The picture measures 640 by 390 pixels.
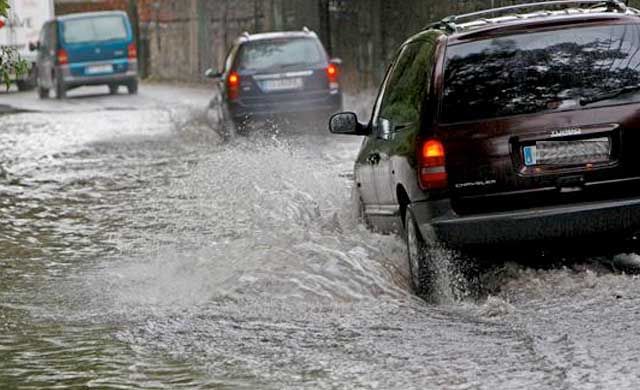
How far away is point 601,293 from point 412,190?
1.19 meters

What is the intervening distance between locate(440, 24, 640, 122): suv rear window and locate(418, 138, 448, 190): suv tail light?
0.16 meters

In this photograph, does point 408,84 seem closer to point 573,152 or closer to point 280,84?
point 573,152

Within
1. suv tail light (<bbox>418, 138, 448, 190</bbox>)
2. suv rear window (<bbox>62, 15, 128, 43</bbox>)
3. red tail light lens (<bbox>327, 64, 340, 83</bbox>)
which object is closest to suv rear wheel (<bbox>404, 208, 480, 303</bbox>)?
suv tail light (<bbox>418, 138, 448, 190</bbox>)

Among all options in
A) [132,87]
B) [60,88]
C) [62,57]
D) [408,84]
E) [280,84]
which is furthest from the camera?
[132,87]

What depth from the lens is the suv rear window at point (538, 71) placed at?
9070mm

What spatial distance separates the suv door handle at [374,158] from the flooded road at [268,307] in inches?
19.4

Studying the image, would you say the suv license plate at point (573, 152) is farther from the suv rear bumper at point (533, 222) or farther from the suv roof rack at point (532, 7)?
the suv roof rack at point (532, 7)

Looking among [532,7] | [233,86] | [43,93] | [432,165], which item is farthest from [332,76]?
[43,93]

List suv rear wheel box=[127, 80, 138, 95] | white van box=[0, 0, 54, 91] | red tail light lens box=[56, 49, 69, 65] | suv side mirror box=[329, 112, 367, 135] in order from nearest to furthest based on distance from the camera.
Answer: suv side mirror box=[329, 112, 367, 135] → red tail light lens box=[56, 49, 69, 65] → suv rear wheel box=[127, 80, 138, 95] → white van box=[0, 0, 54, 91]

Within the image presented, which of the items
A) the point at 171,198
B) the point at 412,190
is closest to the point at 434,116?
the point at 412,190

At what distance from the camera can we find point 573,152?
29.6 ft

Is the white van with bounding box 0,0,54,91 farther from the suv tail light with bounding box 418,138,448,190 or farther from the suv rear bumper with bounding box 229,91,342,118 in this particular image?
the suv tail light with bounding box 418,138,448,190

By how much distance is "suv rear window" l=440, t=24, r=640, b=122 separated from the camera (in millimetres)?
9070

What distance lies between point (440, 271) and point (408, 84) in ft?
4.34
